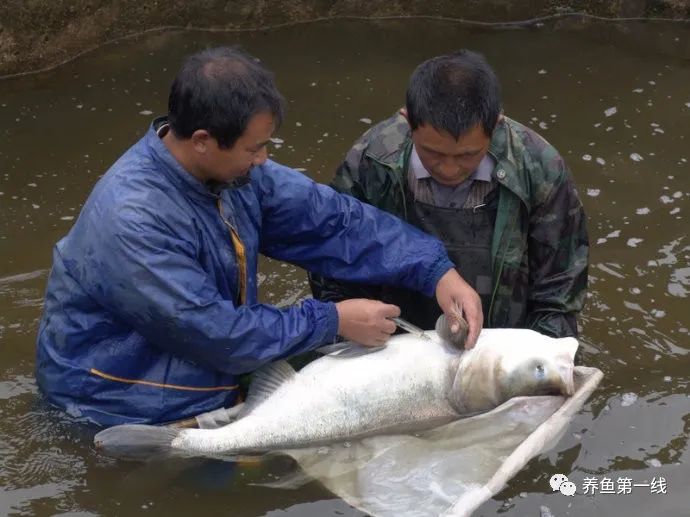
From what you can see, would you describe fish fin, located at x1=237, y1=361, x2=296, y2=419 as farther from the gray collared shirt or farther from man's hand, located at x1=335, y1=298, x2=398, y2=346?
the gray collared shirt

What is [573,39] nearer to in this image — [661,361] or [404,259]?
[661,361]

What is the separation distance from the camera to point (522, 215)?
15.5ft

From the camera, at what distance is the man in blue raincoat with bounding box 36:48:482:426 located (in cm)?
396

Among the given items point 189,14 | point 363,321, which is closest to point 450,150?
point 363,321

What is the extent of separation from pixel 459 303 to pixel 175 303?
1.29 meters

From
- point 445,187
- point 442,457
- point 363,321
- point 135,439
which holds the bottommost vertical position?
point 442,457

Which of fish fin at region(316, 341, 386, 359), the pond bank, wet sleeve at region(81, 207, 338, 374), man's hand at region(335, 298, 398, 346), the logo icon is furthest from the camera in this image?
the pond bank

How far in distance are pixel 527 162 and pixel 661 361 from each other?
1.57 m

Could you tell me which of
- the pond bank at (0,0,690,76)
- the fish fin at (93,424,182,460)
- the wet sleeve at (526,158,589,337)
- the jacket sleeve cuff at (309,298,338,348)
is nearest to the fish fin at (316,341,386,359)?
the jacket sleeve cuff at (309,298,338,348)

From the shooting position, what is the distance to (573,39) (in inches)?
354

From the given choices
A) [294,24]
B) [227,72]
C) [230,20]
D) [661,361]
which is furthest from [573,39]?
[227,72]

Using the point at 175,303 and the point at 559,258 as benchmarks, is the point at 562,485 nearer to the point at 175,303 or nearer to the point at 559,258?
the point at 559,258

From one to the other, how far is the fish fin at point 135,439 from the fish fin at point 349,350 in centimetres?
77

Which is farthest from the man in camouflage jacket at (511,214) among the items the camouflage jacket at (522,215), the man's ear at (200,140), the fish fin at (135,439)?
the fish fin at (135,439)
